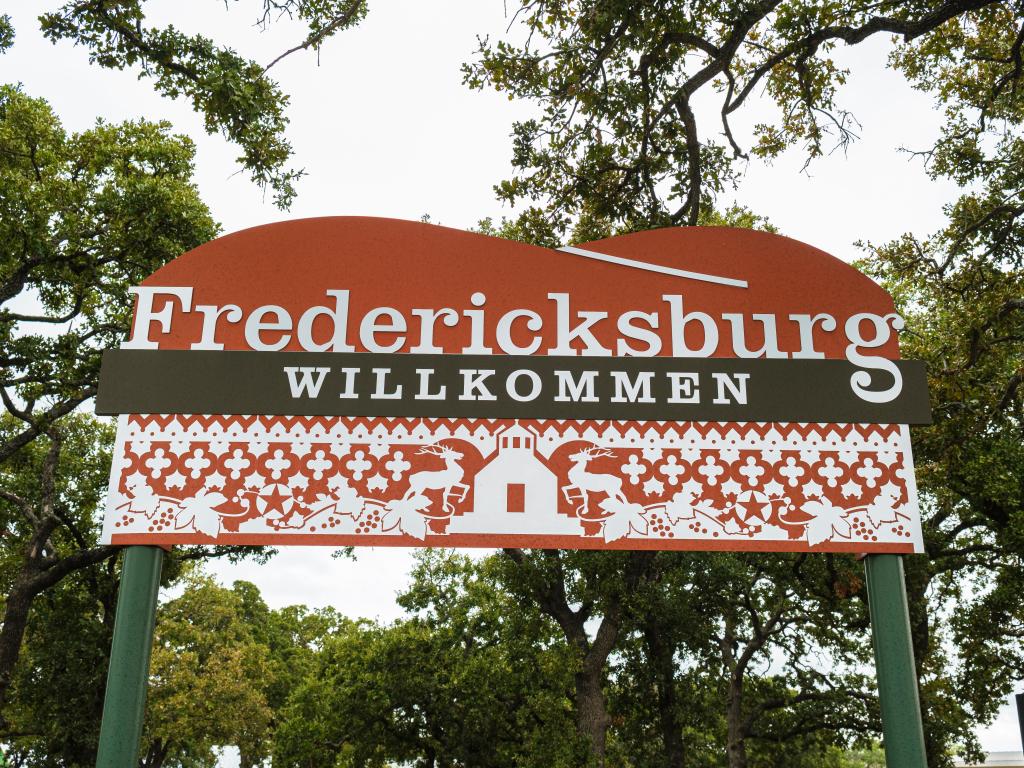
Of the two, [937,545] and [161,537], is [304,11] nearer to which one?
[161,537]

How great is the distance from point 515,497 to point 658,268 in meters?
1.77

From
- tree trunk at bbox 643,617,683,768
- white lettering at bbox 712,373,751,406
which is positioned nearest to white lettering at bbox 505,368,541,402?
white lettering at bbox 712,373,751,406

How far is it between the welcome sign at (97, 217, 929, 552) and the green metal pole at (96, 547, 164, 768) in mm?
188

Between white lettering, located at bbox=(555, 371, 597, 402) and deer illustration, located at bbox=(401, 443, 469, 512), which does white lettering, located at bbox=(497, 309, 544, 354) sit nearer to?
white lettering, located at bbox=(555, 371, 597, 402)

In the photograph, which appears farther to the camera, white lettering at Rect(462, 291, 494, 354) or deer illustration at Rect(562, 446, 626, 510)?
white lettering at Rect(462, 291, 494, 354)

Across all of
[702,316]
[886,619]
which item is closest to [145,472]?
[702,316]

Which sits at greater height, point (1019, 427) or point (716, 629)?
point (1019, 427)

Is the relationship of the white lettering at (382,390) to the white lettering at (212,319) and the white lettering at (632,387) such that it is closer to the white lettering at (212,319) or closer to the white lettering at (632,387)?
the white lettering at (212,319)

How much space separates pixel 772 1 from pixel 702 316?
155 inches

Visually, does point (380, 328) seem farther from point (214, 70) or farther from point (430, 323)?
point (214, 70)

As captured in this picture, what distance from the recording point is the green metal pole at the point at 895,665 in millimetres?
4855

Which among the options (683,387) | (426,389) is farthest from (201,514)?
(683,387)

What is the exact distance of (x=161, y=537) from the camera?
514cm

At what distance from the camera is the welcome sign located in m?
5.22
